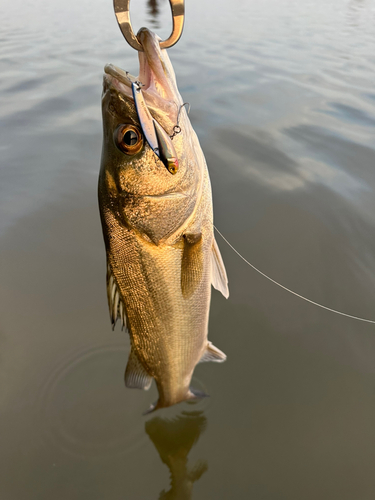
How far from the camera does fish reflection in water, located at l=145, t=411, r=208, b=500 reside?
6.89ft

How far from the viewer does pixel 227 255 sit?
328 centimetres

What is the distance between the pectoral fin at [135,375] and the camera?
6.60ft

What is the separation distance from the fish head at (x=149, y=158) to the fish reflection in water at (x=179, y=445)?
1.35m

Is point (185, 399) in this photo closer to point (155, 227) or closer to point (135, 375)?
point (135, 375)

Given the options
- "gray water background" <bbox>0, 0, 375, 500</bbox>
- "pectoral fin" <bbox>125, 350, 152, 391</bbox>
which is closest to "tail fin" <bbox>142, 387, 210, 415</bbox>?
"pectoral fin" <bbox>125, 350, 152, 391</bbox>

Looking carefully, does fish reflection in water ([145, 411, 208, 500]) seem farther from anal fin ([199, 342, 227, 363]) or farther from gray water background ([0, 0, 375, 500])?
anal fin ([199, 342, 227, 363])

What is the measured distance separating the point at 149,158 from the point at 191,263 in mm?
588

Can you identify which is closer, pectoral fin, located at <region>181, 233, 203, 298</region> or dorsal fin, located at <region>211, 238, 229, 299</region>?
pectoral fin, located at <region>181, 233, 203, 298</region>

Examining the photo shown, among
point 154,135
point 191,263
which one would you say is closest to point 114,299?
point 191,263

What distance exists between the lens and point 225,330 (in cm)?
277

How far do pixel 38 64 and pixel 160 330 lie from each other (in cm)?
928

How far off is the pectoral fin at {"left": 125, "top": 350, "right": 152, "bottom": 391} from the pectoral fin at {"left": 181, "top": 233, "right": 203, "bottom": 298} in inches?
20.6

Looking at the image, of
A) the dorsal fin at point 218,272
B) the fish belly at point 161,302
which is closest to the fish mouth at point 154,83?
the fish belly at point 161,302

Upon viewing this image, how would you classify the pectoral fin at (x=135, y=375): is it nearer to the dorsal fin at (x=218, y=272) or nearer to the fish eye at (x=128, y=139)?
the dorsal fin at (x=218, y=272)
